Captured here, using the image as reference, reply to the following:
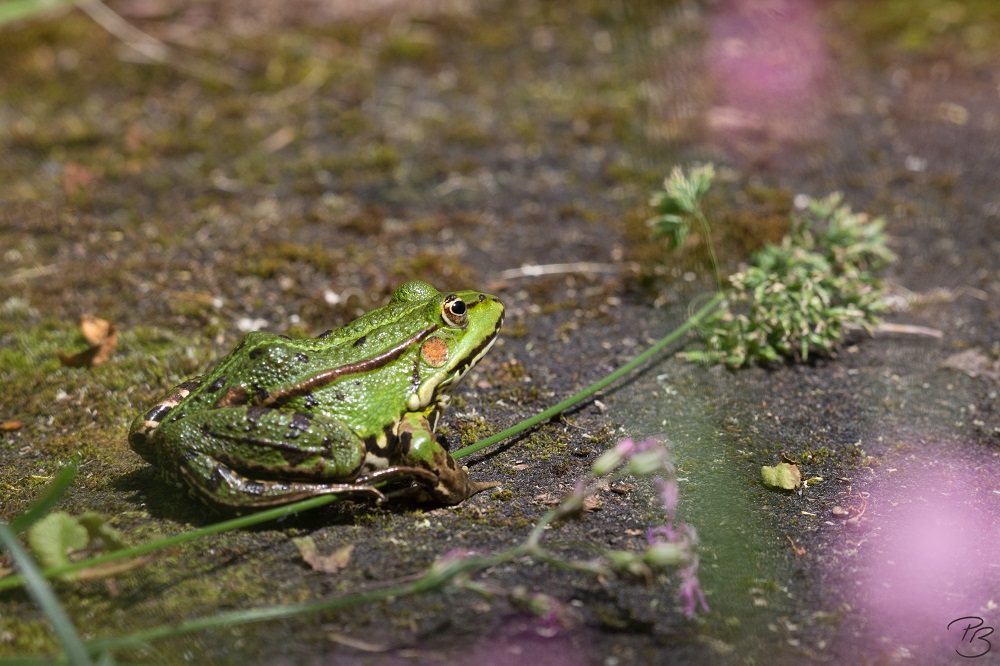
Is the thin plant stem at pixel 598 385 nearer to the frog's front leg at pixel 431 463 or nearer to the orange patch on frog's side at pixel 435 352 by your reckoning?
the frog's front leg at pixel 431 463

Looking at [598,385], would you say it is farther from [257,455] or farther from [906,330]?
[906,330]

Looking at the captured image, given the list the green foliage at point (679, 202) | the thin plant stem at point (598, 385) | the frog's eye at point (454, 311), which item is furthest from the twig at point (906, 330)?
the frog's eye at point (454, 311)

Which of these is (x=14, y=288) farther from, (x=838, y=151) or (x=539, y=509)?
(x=838, y=151)

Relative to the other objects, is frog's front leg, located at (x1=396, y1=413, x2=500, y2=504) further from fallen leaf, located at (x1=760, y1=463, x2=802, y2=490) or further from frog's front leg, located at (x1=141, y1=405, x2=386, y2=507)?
fallen leaf, located at (x1=760, y1=463, x2=802, y2=490)

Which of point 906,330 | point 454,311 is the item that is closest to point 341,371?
point 454,311

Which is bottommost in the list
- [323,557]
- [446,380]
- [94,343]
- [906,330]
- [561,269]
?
[906,330]
